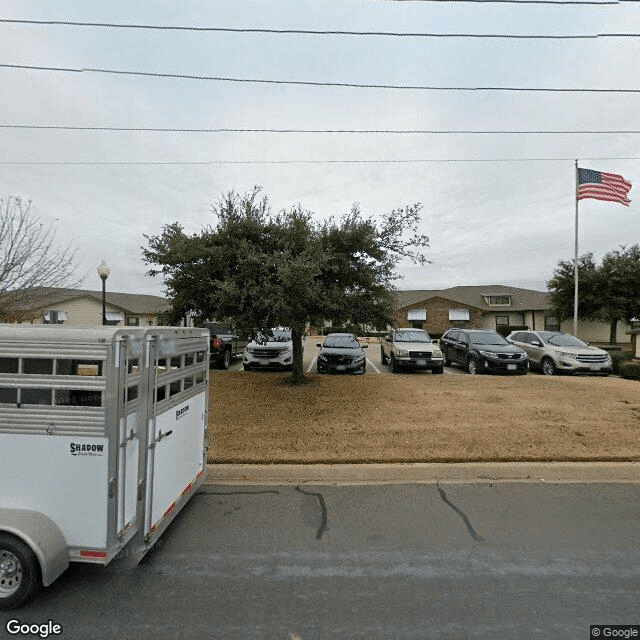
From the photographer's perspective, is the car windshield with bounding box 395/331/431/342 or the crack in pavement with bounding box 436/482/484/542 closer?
the crack in pavement with bounding box 436/482/484/542

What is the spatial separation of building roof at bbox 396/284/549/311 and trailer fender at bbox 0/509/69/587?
134 ft

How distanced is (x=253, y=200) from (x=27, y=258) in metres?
5.01

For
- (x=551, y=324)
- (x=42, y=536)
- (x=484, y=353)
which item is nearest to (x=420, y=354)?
(x=484, y=353)

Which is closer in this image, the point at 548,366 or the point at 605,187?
the point at 548,366

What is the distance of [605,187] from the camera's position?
1872cm

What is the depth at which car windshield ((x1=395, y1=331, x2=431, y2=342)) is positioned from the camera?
51.5ft

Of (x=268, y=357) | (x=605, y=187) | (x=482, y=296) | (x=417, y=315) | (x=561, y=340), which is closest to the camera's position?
(x=268, y=357)

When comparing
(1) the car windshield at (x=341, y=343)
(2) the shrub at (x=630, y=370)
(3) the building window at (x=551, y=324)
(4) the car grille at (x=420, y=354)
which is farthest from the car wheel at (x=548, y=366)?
(3) the building window at (x=551, y=324)

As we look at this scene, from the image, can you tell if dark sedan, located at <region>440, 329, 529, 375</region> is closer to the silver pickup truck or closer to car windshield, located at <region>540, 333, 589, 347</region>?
the silver pickup truck

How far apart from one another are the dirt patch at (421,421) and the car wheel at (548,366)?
3606 mm

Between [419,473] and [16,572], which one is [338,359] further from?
[16,572]

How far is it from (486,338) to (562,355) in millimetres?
2437

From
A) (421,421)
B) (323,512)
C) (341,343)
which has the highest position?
(341,343)

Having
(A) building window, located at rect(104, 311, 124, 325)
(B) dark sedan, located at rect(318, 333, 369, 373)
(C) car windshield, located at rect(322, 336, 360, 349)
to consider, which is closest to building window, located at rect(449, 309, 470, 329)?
(C) car windshield, located at rect(322, 336, 360, 349)
